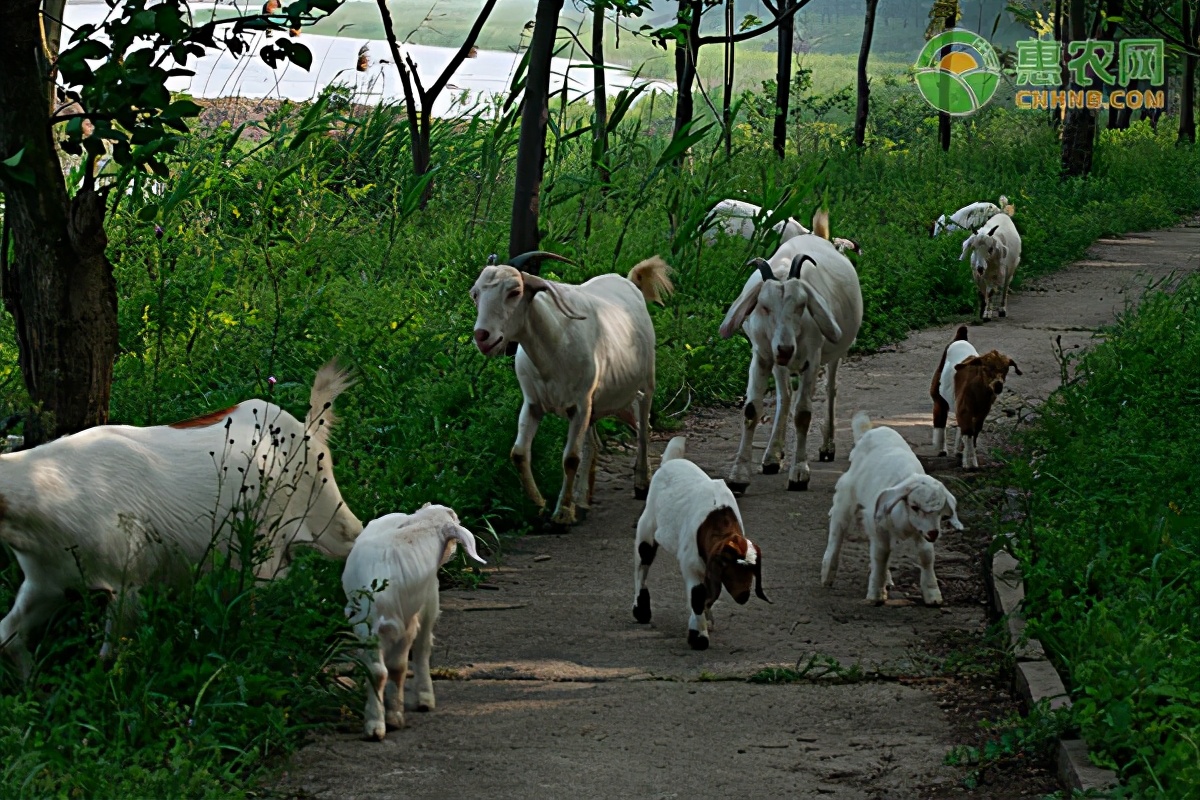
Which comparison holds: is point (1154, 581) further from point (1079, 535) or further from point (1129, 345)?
point (1129, 345)

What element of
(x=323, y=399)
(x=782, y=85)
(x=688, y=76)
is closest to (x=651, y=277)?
(x=323, y=399)

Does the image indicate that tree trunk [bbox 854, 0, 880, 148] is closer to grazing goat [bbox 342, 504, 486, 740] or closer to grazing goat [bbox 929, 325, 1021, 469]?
grazing goat [bbox 929, 325, 1021, 469]

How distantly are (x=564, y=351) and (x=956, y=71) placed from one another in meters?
24.9

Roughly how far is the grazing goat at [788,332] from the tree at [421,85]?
149 inches

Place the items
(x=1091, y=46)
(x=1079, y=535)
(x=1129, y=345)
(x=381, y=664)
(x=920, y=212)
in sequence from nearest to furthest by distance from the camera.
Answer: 1. (x=381, y=664)
2. (x=1079, y=535)
3. (x=1129, y=345)
4. (x=920, y=212)
5. (x=1091, y=46)

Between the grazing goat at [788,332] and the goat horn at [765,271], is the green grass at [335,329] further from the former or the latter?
the goat horn at [765,271]

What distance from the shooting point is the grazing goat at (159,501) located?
15.5 ft

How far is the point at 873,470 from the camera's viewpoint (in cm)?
686

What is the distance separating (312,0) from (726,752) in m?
3.23

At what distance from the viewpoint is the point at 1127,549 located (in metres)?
6.04

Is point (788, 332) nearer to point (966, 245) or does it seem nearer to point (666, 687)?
point (666, 687)

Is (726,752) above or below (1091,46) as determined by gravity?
below

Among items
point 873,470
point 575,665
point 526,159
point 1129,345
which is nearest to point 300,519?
point 575,665

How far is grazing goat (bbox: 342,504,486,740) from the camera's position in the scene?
5027 millimetres
